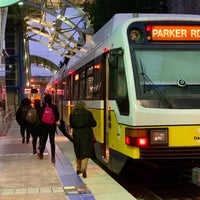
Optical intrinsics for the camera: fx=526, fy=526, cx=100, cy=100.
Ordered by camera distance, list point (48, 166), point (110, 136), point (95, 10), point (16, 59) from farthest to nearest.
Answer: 1. point (16, 59)
2. point (95, 10)
3. point (48, 166)
4. point (110, 136)

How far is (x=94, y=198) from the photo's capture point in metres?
8.59

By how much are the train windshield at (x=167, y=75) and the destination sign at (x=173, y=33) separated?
0.47 feet

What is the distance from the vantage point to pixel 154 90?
9.03 m

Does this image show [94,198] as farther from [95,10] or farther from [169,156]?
[95,10]

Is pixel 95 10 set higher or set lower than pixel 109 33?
higher

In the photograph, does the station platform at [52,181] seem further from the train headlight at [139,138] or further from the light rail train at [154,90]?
the train headlight at [139,138]

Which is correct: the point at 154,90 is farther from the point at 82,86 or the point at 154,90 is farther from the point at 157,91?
the point at 82,86

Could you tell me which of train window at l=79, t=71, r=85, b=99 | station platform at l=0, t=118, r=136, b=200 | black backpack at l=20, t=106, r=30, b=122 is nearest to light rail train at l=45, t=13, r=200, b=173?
station platform at l=0, t=118, r=136, b=200

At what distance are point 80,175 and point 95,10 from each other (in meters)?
14.4

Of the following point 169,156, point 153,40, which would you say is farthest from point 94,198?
point 153,40

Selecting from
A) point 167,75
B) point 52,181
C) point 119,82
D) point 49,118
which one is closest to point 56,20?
point 49,118

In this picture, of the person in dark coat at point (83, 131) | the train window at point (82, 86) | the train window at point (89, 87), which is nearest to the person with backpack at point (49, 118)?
the train window at point (89, 87)

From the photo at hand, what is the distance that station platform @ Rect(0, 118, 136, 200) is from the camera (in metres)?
8.84

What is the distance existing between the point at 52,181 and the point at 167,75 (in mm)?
3115
